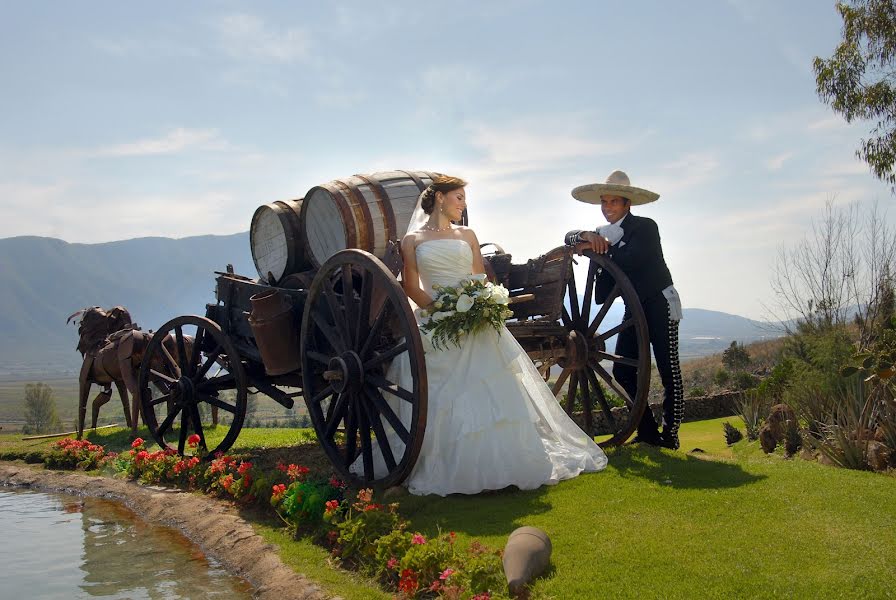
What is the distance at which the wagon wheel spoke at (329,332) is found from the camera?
5867mm

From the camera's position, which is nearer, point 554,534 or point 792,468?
point 554,534

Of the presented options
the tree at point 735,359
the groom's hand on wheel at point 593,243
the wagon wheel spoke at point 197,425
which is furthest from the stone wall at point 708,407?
the tree at point 735,359

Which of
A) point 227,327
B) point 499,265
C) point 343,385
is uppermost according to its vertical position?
point 499,265

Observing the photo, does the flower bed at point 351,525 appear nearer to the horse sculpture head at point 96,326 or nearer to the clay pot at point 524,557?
the clay pot at point 524,557

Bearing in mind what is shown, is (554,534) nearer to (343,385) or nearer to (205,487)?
(343,385)

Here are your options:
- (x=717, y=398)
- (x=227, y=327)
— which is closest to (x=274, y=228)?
(x=227, y=327)

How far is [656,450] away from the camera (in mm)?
6336

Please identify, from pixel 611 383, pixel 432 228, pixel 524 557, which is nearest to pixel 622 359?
pixel 611 383

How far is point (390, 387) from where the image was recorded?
547 centimetres

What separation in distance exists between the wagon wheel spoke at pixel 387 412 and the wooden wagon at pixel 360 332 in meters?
0.01

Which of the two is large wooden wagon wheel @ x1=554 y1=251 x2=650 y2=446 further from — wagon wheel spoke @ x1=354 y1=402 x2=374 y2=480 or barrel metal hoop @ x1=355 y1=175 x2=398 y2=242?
wagon wheel spoke @ x1=354 y1=402 x2=374 y2=480

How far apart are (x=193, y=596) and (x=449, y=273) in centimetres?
284

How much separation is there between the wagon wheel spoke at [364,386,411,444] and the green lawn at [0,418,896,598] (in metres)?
0.47

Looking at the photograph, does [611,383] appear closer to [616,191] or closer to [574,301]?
[574,301]
